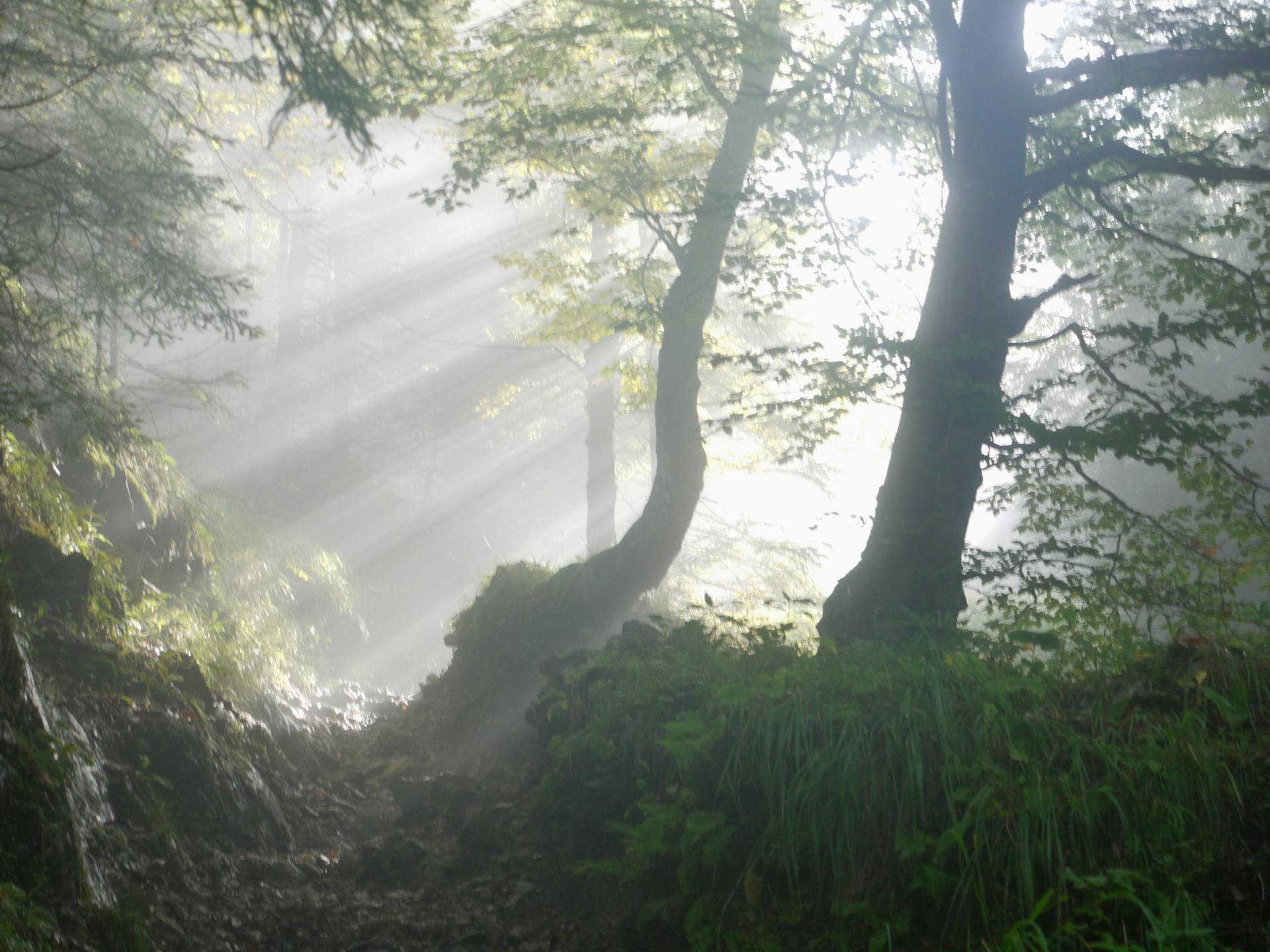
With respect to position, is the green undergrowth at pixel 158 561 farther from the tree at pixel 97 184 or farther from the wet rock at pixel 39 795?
the wet rock at pixel 39 795

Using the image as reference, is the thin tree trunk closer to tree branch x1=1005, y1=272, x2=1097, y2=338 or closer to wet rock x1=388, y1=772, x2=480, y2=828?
wet rock x1=388, y1=772, x2=480, y2=828

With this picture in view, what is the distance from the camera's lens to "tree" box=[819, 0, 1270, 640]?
223 inches

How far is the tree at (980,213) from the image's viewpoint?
5664 millimetres

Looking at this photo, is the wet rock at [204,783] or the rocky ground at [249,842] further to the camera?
the wet rock at [204,783]

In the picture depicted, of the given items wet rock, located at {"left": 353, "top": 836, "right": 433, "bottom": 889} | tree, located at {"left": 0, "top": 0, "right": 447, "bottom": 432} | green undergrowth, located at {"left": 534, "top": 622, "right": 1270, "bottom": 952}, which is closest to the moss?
wet rock, located at {"left": 353, "top": 836, "right": 433, "bottom": 889}

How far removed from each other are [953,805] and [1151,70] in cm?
519

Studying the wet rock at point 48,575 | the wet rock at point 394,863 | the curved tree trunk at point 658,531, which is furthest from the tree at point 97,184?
the wet rock at point 394,863

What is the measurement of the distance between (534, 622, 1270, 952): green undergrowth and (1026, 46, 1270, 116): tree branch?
4.00m

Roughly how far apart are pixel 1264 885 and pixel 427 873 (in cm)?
416

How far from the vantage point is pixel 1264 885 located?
2.57 m

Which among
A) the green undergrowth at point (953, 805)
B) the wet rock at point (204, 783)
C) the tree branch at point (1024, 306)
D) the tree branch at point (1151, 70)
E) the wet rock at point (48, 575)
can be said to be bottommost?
the wet rock at point (204, 783)

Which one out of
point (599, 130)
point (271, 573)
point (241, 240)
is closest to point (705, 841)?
point (599, 130)

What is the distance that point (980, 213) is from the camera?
595cm

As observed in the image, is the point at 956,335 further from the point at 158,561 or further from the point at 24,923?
the point at 158,561
